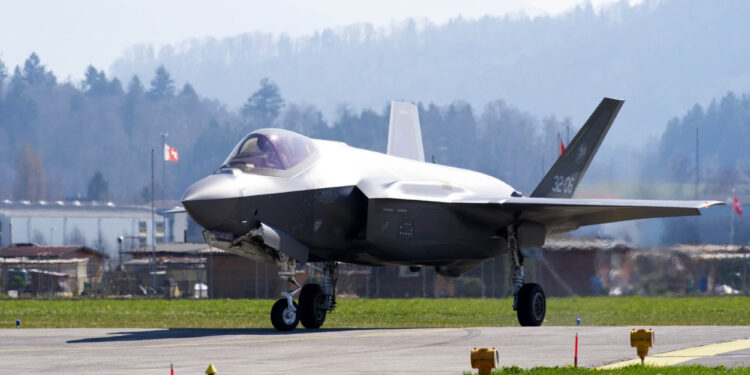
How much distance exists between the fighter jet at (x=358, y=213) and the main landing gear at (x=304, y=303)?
0.02 meters

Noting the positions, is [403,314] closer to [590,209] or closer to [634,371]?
[590,209]

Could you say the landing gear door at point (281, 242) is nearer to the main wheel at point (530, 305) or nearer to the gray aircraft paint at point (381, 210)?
the gray aircraft paint at point (381, 210)

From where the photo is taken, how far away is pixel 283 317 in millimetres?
20781

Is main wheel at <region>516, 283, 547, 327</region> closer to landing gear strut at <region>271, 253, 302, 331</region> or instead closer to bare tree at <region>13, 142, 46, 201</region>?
landing gear strut at <region>271, 253, 302, 331</region>

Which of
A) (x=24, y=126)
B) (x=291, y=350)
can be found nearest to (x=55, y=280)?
(x=291, y=350)

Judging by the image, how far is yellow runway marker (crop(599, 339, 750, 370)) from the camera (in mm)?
13962

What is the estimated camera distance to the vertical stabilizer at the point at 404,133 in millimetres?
31266

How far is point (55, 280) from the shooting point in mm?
68750

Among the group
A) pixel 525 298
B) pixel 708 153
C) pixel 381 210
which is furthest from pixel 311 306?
pixel 708 153

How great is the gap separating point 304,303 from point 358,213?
2.12m

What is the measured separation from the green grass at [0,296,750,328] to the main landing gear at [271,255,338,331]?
5229mm

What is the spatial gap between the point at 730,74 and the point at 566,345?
182 m

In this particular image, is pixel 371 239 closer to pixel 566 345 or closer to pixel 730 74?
pixel 566 345

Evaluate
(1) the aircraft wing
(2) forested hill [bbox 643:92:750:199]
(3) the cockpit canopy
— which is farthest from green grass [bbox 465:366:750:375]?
(2) forested hill [bbox 643:92:750:199]
